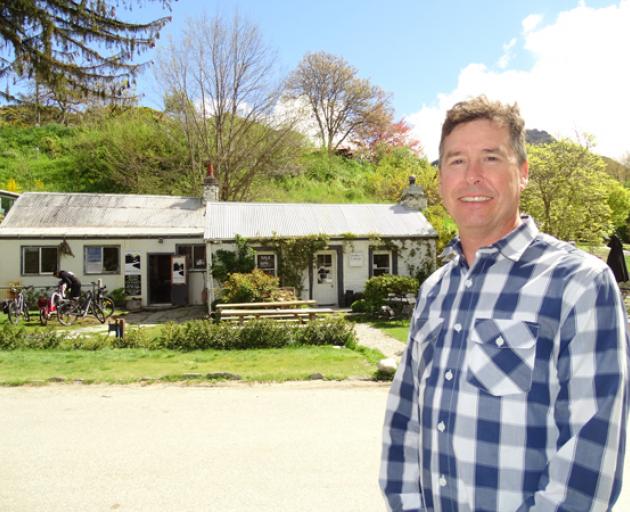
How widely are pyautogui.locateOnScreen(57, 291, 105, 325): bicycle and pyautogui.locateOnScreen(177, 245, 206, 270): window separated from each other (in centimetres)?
505

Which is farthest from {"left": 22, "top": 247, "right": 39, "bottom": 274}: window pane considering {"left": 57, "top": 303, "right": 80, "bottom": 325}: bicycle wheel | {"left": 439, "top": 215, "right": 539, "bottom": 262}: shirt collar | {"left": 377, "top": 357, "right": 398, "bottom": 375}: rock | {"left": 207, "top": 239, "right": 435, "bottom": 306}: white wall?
{"left": 439, "top": 215, "right": 539, "bottom": 262}: shirt collar

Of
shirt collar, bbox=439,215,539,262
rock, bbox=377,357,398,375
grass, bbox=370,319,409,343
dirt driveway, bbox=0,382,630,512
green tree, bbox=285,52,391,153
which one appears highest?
green tree, bbox=285,52,391,153

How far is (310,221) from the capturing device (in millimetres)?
20594

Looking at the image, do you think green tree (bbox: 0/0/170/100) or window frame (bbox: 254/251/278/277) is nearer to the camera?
green tree (bbox: 0/0/170/100)

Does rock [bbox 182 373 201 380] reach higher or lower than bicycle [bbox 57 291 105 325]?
lower

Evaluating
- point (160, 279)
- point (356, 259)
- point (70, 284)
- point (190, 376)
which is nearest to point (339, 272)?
point (356, 259)

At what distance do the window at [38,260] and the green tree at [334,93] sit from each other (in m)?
27.5

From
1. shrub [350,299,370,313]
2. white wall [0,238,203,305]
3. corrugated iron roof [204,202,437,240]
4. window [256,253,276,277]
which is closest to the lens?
shrub [350,299,370,313]

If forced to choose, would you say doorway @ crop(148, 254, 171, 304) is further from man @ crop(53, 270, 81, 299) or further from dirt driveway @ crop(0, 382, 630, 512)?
dirt driveway @ crop(0, 382, 630, 512)

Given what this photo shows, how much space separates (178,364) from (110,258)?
1281 centimetres

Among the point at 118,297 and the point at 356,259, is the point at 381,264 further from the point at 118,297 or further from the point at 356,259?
the point at 118,297

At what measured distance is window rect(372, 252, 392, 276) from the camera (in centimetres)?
2002

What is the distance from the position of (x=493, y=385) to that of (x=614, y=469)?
0.39 m

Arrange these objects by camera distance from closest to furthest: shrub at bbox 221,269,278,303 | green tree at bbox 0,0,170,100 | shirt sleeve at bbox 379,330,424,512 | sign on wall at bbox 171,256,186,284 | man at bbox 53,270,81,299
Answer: shirt sleeve at bbox 379,330,424,512 → green tree at bbox 0,0,170,100 → man at bbox 53,270,81,299 → shrub at bbox 221,269,278,303 → sign on wall at bbox 171,256,186,284
